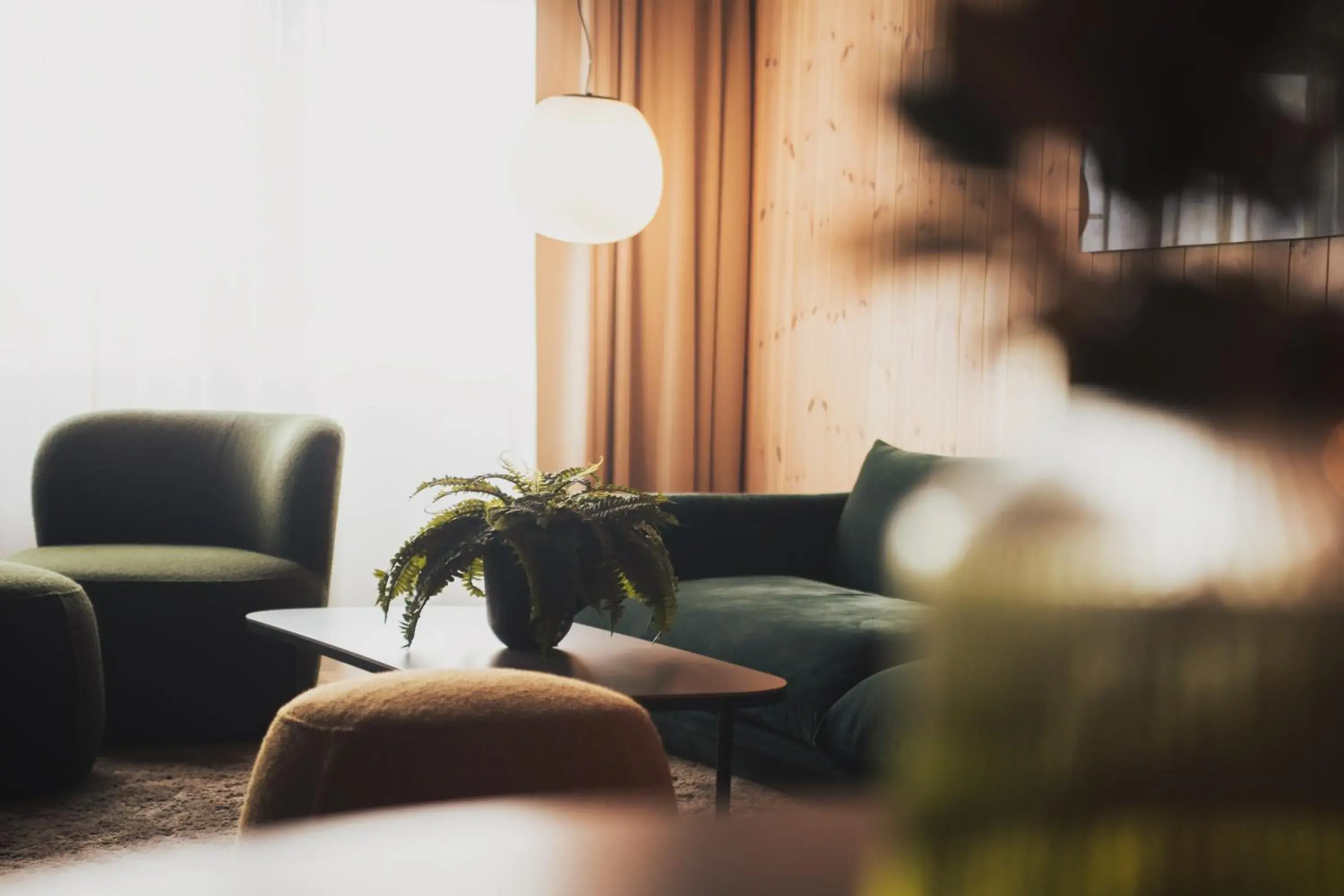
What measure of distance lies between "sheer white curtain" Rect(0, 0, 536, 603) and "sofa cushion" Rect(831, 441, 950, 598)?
132 cm

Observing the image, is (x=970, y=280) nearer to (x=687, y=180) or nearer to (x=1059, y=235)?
(x=1059, y=235)

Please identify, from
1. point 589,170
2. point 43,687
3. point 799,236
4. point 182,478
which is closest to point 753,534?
point 589,170

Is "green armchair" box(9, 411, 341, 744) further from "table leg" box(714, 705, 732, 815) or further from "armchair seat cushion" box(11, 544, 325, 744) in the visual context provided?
"table leg" box(714, 705, 732, 815)

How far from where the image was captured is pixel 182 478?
3.97 meters

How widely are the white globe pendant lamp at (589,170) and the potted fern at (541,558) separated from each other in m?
1.49

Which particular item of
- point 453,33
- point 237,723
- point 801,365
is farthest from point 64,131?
point 801,365

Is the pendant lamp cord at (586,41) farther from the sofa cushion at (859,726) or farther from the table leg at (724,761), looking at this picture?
the table leg at (724,761)

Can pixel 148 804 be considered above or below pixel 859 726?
below

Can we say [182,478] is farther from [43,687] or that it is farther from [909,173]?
[909,173]

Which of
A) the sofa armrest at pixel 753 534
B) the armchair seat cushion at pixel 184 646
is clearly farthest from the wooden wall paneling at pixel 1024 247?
the sofa armrest at pixel 753 534

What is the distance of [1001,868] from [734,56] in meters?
5.06

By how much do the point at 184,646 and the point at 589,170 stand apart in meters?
1.63

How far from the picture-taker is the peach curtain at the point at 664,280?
4.99 m

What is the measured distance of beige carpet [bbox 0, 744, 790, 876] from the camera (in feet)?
8.36
